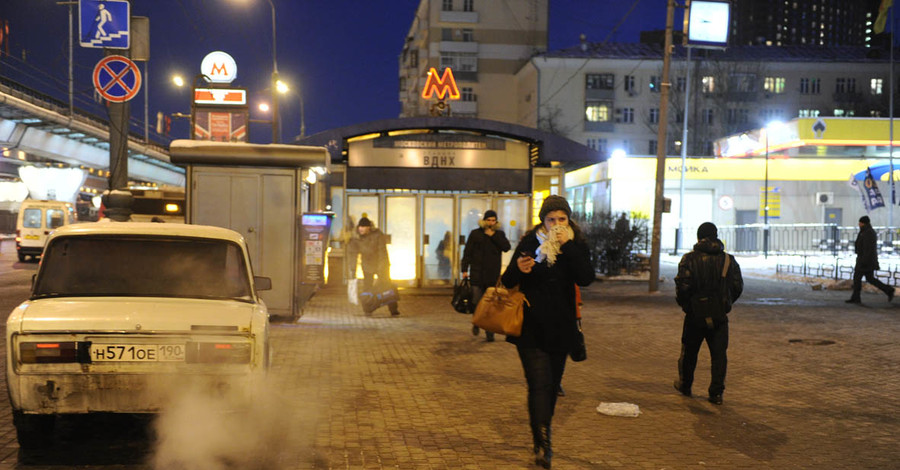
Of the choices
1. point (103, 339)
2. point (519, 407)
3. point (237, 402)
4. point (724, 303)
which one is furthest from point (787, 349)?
point (103, 339)

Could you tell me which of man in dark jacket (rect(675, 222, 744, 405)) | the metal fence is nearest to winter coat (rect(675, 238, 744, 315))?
man in dark jacket (rect(675, 222, 744, 405))

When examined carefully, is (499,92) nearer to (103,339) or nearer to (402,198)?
(402,198)

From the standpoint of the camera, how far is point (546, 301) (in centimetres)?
564

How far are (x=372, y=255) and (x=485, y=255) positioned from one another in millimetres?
3740

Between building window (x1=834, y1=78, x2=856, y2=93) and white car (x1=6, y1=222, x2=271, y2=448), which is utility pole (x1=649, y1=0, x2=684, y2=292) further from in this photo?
building window (x1=834, y1=78, x2=856, y2=93)

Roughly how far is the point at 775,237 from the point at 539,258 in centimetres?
3134

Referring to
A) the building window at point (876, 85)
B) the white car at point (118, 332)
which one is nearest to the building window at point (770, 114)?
the building window at point (876, 85)

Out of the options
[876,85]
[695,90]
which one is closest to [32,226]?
[695,90]

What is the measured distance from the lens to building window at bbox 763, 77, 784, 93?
66.0 m

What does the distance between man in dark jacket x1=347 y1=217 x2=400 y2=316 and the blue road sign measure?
16.2 ft

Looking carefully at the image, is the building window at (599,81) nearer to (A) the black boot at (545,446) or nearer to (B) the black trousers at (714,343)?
(B) the black trousers at (714,343)

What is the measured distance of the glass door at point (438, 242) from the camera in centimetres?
1902

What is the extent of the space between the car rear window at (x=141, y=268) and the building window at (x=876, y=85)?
7103 centimetres

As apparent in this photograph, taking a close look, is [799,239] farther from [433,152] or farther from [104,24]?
[104,24]
